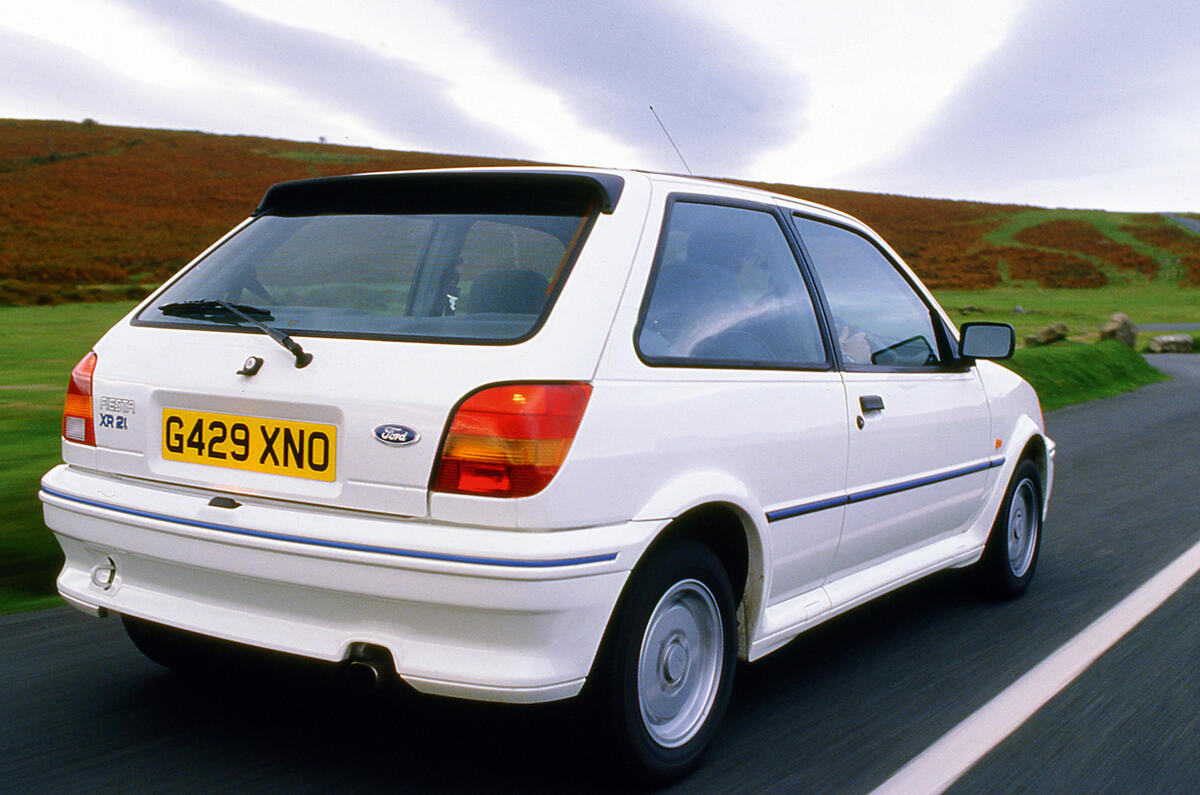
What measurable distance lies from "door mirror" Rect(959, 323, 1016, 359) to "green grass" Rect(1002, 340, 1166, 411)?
10772 mm

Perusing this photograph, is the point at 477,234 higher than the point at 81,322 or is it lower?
higher

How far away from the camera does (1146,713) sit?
3.62 meters

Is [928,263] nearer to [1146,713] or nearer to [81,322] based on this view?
[81,322]

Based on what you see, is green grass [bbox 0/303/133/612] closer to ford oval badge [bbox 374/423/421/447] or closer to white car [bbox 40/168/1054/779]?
white car [bbox 40/168/1054/779]

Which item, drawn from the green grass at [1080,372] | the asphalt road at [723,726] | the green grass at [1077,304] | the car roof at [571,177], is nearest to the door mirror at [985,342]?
the asphalt road at [723,726]

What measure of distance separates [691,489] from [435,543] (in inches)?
28.4

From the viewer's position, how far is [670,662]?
3.04 meters

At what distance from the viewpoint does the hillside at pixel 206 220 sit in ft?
91.8

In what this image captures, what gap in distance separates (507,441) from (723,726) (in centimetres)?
139

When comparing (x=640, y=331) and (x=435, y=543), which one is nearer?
(x=435, y=543)

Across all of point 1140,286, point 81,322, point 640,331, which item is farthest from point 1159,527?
point 1140,286

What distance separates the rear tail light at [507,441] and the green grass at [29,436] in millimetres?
2796

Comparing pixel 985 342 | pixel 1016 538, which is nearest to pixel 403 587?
pixel 985 342

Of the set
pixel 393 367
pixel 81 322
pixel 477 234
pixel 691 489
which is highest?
pixel 477 234
